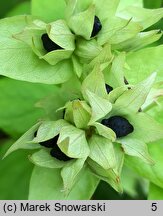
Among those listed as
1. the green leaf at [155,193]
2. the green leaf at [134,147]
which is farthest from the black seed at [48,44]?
the green leaf at [155,193]

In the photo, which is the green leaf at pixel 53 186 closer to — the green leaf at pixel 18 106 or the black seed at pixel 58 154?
the black seed at pixel 58 154

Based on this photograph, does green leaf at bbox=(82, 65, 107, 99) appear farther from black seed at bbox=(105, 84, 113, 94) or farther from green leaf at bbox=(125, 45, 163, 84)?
green leaf at bbox=(125, 45, 163, 84)

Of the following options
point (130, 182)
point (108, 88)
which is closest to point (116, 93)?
point (108, 88)

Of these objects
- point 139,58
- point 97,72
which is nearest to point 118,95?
point 97,72

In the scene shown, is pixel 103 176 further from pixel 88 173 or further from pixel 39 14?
pixel 39 14

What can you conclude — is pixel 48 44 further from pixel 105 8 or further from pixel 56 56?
pixel 105 8

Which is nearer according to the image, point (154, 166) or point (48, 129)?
point (48, 129)
